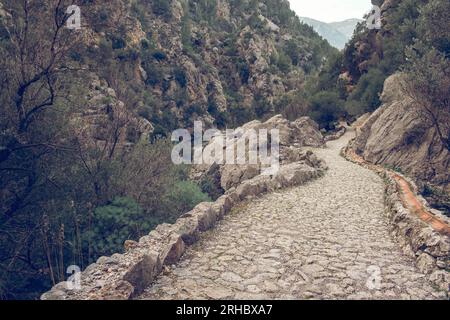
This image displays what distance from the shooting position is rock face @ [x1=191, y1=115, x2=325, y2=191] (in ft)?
65.7

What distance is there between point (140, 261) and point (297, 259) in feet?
10.4

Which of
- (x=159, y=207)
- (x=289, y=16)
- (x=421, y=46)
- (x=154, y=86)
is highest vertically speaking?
(x=289, y=16)

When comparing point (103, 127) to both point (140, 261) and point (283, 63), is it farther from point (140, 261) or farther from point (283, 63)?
point (283, 63)

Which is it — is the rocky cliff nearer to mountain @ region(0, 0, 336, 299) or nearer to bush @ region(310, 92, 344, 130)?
bush @ region(310, 92, 344, 130)

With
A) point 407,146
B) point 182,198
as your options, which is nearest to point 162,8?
point 182,198

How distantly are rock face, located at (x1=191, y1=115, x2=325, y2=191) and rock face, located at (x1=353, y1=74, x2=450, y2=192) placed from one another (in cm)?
349

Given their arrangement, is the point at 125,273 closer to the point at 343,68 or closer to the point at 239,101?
the point at 343,68

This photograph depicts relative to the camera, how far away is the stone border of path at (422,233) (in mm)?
5931

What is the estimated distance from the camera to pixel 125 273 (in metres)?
5.00

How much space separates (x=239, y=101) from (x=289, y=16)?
45.7 meters

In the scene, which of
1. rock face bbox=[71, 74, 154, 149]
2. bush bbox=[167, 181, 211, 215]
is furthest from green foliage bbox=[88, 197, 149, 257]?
rock face bbox=[71, 74, 154, 149]

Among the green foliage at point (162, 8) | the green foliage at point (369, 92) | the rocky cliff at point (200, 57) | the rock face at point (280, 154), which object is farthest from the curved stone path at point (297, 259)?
the green foliage at point (162, 8)

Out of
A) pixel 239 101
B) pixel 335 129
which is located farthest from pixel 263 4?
pixel 335 129

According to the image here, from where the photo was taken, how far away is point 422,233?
6875 mm
